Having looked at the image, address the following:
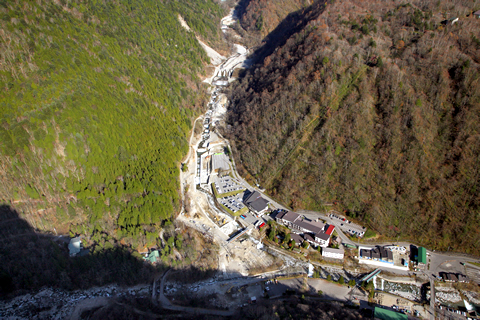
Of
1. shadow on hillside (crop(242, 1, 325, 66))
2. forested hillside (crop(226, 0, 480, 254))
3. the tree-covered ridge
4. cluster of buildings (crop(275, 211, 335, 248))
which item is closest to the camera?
forested hillside (crop(226, 0, 480, 254))

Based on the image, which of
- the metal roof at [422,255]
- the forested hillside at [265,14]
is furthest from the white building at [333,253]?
the forested hillside at [265,14]

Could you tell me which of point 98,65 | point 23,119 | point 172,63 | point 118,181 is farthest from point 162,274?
point 172,63

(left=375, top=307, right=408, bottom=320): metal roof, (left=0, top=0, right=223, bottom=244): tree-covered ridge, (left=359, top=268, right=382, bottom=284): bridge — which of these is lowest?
(left=375, top=307, right=408, bottom=320): metal roof

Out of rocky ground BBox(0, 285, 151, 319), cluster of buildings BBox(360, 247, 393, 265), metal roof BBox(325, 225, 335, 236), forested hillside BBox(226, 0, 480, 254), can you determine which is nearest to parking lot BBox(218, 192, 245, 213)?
forested hillside BBox(226, 0, 480, 254)

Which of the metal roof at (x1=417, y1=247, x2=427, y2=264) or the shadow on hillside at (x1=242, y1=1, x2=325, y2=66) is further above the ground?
the shadow on hillside at (x1=242, y1=1, x2=325, y2=66)

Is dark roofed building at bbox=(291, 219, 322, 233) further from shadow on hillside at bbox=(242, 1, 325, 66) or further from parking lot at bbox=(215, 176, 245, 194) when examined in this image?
shadow on hillside at bbox=(242, 1, 325, 66)

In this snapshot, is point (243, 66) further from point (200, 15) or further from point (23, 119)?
point (23, 119)

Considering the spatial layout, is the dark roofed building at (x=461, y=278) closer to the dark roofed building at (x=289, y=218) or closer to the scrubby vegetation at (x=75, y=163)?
the dark roofed building at (x=289, y=218)
